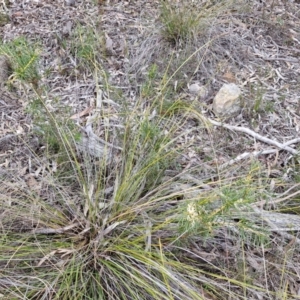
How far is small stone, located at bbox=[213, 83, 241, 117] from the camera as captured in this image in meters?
2.39

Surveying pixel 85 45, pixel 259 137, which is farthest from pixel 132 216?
pixel 85 45

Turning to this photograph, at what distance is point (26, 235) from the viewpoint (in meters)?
1.74

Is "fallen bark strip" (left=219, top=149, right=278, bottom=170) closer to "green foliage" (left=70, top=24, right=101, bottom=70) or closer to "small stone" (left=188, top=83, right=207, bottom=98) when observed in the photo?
"small stone" (left=188, top=83, right=207, bottom=98)

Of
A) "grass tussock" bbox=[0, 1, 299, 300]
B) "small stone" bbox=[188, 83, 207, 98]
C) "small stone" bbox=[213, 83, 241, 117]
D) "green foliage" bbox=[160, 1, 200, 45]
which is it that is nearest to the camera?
"grass tussock" bbox=[0, 1, 299, 300]

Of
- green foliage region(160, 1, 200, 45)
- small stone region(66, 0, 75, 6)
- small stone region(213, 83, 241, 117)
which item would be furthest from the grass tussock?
small stone region(66, 0, 75, 6)

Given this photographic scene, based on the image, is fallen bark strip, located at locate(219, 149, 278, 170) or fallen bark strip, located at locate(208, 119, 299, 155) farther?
fallen bark strip, located at locate(208, 119, 299, 155)

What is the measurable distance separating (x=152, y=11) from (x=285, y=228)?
5.78ft

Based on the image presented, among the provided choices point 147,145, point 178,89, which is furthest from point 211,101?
point 147,145

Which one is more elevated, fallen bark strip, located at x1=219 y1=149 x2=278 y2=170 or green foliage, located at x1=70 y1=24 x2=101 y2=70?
green foliage, located at x1=70 y1=24 x2=101 y2=70

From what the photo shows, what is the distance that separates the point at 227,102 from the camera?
2393 millimetres

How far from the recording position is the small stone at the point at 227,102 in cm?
239

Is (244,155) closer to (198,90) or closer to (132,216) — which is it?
(198,90)

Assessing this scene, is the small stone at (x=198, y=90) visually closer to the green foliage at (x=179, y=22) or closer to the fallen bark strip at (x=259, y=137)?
the fallen bark strip at (x=259, y=137)


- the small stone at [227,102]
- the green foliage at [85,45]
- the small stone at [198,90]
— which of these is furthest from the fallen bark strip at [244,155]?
the green foliage at [85,45]
